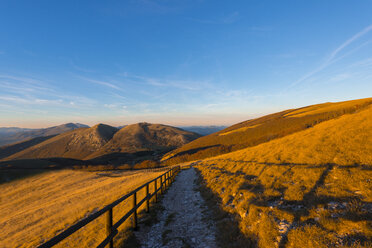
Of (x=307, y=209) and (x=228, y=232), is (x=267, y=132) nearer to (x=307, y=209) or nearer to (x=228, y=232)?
(x=307, y=209)

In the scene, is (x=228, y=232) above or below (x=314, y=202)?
below

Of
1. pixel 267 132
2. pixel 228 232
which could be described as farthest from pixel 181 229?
pixel 267 132

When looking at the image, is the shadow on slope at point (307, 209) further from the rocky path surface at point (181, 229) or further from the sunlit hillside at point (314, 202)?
the rocky path surface at point (181, 229)

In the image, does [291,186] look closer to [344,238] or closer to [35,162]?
[344,238]

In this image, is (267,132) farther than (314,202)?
Yes

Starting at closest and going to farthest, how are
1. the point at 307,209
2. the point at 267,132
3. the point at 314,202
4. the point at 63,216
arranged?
the point at 307,209 < the point at 314,202 < the point at 63,216 < the point at 267,132

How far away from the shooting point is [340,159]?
36.7 ft

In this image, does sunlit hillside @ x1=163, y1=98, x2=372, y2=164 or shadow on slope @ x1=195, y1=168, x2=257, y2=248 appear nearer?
shadow on slope @ x1=195, y1=168, x2=257, y2=248

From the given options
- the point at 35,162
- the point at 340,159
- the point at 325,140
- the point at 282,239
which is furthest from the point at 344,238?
the point at 35,162

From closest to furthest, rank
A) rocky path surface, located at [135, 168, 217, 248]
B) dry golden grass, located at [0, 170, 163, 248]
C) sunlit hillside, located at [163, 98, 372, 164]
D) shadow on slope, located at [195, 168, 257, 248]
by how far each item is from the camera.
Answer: shadow on slope, located at [195, 168, 257, 248]
rocky path surface, located at [135, 168, 217, 248]
dry golden grass, located at [0, 170, 163, 248]
sunlit hillside, located at [163, 98, 372, 164]

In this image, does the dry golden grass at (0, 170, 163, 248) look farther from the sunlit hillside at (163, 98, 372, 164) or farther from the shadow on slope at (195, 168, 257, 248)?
the sunlit hillside at (163, 98, 372, 164)

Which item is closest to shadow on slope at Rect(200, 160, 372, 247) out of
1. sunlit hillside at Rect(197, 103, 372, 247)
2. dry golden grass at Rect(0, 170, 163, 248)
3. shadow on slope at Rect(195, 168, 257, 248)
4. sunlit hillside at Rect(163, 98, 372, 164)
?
sunlit hillside at Rect(197, 103, 372, 247)

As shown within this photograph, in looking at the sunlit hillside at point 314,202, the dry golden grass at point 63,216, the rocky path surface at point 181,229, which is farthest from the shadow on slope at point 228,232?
the dry golden grass at point 63,216

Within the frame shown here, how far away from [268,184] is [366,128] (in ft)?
42.0
